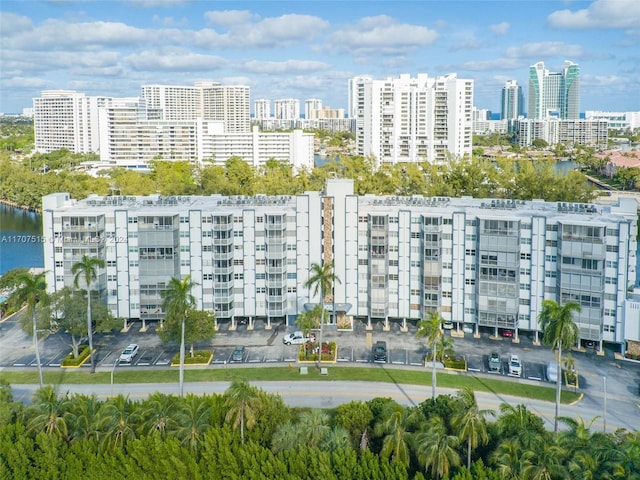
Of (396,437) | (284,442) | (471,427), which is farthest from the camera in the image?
(284,442)

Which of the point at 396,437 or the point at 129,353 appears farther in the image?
the point at 129,353

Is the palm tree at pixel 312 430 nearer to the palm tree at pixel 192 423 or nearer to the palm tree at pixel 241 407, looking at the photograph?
the palm tree at pixel 241 407

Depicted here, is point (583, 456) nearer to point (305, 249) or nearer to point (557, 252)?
point (557, 252)

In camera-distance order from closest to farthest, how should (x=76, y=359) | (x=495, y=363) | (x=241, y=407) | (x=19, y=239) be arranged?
(x=241, y=407) < (x=495, y=363) < (x=76, y=359) < (x=19, y=239)

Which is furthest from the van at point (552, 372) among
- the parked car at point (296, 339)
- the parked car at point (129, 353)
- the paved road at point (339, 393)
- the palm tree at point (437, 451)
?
the parked car at point (129, 353)

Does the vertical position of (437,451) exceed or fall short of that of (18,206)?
it falls short

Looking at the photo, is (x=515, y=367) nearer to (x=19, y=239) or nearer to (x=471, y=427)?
(x=471, y=427)

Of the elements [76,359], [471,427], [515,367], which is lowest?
[76,359]

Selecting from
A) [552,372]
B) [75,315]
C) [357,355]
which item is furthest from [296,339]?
[552,372]
